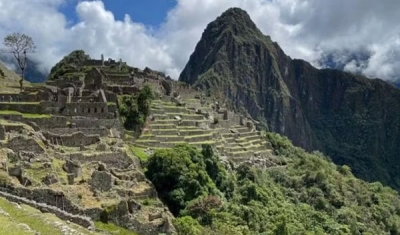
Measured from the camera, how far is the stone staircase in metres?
43.8

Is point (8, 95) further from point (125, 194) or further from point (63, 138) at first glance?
point (125, 194)

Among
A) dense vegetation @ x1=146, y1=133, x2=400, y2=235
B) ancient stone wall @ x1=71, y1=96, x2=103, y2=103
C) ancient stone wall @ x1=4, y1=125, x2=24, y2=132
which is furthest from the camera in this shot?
ancient stone wall @ x1=71, y1=96, x2=103, y2=103

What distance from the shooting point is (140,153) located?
38125 mm

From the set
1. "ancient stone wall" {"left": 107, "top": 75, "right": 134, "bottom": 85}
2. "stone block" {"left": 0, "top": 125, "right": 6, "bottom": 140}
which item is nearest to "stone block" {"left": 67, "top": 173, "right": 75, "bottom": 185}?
"stone block" {"left": 0, "top": 125, "right": 6, "bottom": 140}

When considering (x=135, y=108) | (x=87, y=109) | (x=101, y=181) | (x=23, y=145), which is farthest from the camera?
(x=135, y=108)

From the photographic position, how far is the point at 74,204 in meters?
21.5

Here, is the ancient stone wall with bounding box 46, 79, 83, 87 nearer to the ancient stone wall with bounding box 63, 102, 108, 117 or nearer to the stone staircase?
the stone staircase

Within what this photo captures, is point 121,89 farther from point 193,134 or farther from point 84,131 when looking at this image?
point 84,131

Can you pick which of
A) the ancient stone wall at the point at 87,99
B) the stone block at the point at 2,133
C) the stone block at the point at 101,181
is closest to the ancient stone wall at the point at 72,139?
the stone block at the point at 2,133

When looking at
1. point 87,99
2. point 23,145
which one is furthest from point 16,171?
point 87,99

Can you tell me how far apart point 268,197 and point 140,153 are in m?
13.6

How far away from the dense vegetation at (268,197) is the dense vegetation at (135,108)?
5.98 m

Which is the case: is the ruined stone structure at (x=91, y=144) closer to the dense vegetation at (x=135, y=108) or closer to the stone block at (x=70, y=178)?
the stone block at (x=70, y=178)

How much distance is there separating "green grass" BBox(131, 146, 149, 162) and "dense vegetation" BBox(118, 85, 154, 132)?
299 cm
